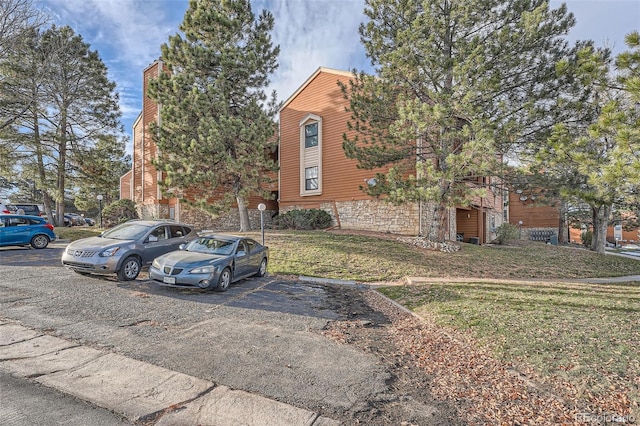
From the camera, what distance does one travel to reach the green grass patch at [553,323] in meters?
3.81

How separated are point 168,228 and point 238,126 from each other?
7619mm

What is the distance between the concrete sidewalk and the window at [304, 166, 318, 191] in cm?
1672

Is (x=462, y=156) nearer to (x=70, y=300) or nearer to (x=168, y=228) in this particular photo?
(x=168, y=228)

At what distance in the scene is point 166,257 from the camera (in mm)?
7754

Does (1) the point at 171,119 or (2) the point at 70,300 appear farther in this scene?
(1) the point at 171,119

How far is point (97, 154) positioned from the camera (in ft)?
73.5

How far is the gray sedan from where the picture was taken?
7.23 meters

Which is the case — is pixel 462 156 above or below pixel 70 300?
above

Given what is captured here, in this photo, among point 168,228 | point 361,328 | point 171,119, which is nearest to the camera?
point 361,328

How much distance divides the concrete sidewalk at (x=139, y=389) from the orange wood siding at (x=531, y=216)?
144 feet

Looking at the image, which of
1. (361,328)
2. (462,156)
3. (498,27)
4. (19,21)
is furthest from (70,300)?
(19,21)

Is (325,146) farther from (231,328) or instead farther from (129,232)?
(231,328)

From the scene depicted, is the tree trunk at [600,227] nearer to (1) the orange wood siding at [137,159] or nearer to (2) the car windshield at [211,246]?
(2) the car windshield at [211,246]

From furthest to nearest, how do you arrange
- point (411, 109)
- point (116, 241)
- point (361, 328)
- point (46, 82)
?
point (46, 82) < point (411, 109) < point (116, 241) < point (361, 328)
